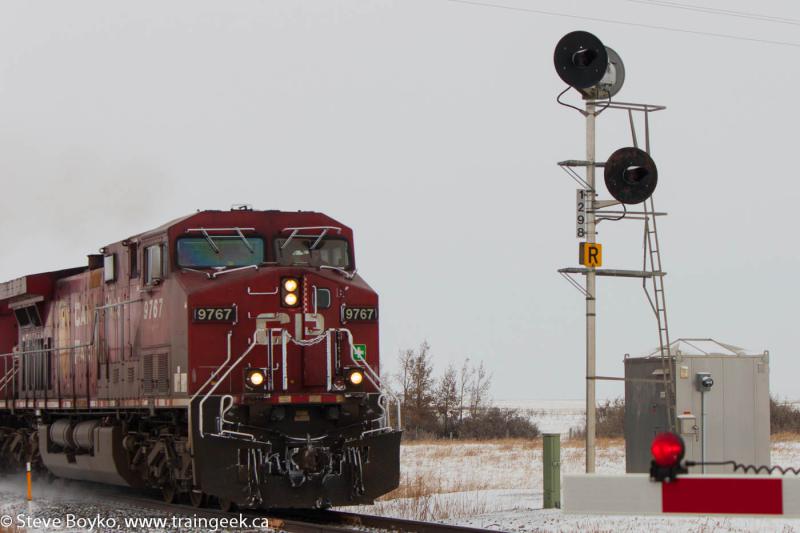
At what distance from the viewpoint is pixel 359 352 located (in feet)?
56.3

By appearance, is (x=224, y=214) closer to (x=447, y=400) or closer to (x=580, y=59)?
(x=580, y=59)

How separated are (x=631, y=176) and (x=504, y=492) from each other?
7240mm

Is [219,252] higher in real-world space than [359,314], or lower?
higher

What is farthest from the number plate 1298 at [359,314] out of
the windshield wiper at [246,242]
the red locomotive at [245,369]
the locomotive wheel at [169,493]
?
the locomotive wheel at [169,493]

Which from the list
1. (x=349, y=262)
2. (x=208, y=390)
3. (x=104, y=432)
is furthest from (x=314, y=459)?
(x=104, y=432)

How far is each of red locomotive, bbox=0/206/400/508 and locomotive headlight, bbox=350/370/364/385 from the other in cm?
1

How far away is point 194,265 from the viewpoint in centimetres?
1712

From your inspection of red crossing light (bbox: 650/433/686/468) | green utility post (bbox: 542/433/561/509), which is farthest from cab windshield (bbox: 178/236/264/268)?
red crossing light (bbox: 650/433/686/468)

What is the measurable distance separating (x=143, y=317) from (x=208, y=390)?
248 cm

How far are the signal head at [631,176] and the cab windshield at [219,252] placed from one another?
5.58 metres

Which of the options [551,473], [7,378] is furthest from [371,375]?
[7,378]

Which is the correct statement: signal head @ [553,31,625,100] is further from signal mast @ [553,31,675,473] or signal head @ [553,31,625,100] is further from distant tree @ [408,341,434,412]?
distant tree @ [408,341,434,412]

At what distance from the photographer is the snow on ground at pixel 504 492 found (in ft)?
51.3

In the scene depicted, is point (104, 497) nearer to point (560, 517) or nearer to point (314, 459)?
point (314, 459)
